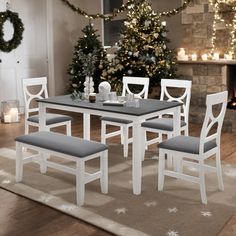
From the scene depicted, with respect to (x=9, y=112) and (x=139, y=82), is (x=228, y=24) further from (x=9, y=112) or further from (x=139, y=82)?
(x=9, y=112)

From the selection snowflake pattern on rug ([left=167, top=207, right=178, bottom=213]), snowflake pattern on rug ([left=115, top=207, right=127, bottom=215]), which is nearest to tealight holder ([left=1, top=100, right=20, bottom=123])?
snowflake pattern on rug ([left=115, top=207, right=127, bottom=215])

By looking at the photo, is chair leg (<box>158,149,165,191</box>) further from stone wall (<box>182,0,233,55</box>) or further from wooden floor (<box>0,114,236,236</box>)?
stone wall (<box>182,0,233,55</box>)

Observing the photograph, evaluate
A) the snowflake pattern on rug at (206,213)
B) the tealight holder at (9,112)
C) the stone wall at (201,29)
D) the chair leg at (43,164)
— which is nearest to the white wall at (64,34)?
the tealight holder at (9,112)

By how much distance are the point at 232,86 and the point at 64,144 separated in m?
3.97

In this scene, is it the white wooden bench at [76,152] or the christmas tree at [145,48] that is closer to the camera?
the white wooden bench at [76,152]

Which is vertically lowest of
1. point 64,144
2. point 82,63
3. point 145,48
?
point 64,144

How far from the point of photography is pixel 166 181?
3.85 metres

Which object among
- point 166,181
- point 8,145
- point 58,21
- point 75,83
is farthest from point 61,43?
point 166,181

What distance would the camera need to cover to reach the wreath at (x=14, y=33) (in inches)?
264

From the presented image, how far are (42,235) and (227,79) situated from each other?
4406 millimetres

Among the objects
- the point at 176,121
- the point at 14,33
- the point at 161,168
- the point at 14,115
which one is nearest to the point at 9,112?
the point at 14,115

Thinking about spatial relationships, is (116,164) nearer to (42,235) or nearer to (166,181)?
(166,181)

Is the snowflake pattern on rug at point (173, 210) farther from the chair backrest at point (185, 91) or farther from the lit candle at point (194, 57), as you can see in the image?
the lit candle at point (194, 57)

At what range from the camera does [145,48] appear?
247 inches
